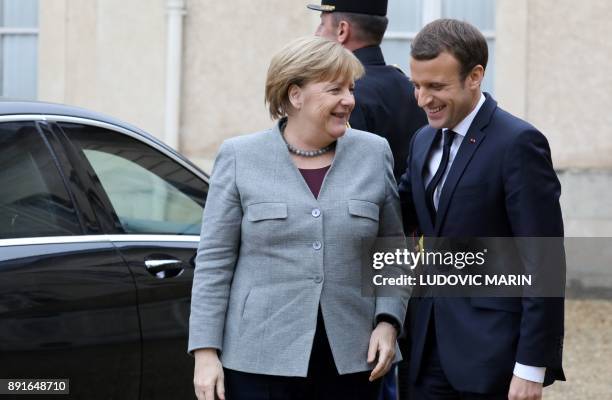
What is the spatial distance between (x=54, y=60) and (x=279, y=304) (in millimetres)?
8073

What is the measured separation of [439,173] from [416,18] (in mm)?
7613

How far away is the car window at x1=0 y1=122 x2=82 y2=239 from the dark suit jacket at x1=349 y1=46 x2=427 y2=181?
1134 mm

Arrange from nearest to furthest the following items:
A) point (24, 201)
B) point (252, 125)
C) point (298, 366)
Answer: point (298, 366), point (24, 201), point (252, 125)

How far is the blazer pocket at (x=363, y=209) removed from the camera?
351 cm

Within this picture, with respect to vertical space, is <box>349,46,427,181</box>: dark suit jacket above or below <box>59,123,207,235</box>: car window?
above

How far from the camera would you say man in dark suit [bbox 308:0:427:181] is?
15.6 feet

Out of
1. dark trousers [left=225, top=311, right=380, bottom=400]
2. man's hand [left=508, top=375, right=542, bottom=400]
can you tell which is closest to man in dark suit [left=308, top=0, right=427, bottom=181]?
dark trousers [left=225, top=311, right=380, bottom=400]

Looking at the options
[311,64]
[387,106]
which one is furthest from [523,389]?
[387,106]

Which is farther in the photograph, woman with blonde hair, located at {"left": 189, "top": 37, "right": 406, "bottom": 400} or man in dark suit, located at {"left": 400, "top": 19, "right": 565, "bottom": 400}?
woman with blonde hair, located at {"left": 189, "top": 37, "right": 406, "bottom": 400}

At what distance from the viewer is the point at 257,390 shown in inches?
138

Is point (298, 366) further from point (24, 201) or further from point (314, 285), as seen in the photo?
point (24, 201)

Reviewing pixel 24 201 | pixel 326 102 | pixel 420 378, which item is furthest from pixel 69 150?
pixel 420 378

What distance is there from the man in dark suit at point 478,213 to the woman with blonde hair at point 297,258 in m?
0.15

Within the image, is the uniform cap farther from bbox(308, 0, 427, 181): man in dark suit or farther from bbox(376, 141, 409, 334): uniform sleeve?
bbox(376, 141, 409, 334): uniform sleeve
